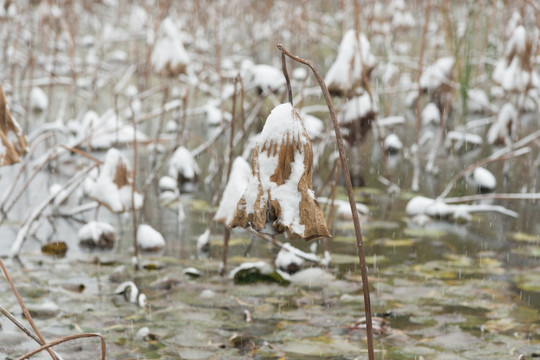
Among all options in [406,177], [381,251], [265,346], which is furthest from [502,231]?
[265,346]

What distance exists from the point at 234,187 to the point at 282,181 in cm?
77

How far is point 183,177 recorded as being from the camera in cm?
326

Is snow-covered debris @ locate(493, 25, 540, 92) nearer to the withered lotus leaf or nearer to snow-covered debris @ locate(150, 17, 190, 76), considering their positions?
snow-covered debris @ locate(150, 17, 190, 76)

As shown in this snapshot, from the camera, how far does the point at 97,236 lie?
2.38 metres

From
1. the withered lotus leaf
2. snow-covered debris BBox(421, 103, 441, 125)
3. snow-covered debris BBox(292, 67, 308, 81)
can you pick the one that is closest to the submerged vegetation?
the withered lotus leaf

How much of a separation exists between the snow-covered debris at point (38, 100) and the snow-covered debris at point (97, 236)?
2.32m

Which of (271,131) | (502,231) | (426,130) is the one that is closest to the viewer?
(271,131)

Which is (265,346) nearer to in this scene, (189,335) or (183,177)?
(189,335)

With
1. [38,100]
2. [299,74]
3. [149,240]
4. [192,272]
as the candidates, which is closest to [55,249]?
[149,240]

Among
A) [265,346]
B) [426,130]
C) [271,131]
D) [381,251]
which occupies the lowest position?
[265,346]

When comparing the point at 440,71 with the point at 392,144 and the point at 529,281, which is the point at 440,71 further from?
the point at 529,281

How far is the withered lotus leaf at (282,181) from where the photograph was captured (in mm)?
1065

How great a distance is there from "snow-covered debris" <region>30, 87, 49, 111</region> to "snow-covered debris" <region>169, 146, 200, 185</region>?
1613mm

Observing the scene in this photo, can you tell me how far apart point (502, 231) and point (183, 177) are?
133cm
